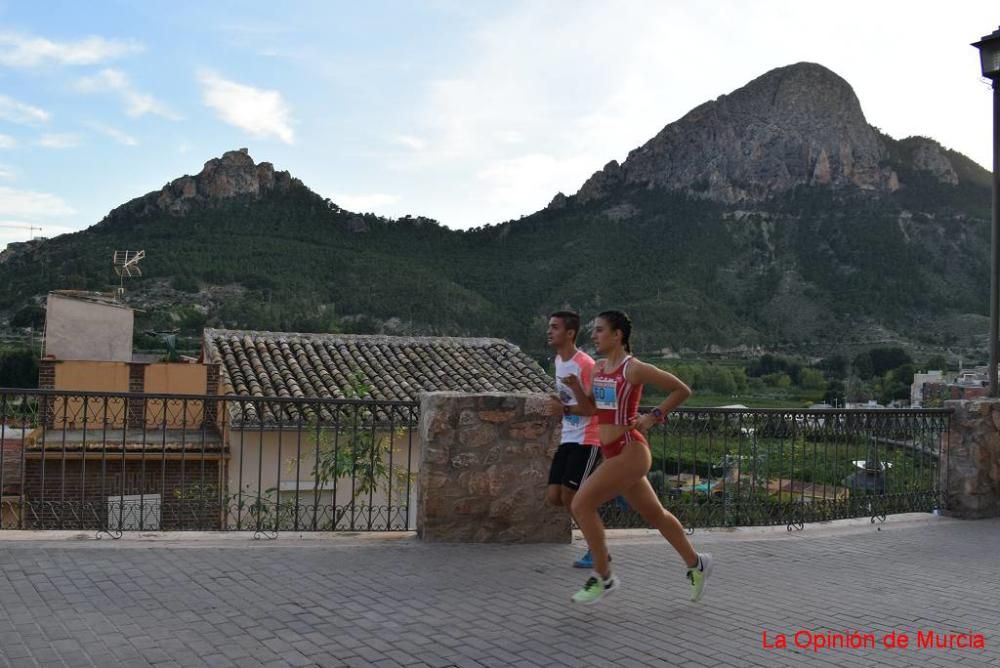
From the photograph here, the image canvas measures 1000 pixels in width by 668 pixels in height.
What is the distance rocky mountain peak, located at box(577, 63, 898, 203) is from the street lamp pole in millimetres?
70353

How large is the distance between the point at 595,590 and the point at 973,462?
5.94 meters

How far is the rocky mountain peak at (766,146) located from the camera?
79.8 m

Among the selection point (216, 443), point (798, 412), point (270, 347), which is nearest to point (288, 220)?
point (270, 347)

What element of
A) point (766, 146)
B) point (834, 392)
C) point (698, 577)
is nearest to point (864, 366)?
point (834, 392)

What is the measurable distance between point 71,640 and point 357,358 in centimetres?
1768

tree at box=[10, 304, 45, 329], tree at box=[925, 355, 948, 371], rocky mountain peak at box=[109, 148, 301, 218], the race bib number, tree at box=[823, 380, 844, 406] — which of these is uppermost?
rocky mountain peak at box=[109, 148, 301, 218]

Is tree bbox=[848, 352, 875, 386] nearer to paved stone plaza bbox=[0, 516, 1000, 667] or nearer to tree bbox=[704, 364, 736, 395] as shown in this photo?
tree bbox=[704, 364, 736, 395]

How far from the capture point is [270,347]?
21234mm

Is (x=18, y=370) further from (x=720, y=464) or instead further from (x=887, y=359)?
(x=887, y=359)

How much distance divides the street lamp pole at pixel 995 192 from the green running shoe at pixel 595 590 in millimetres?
6404

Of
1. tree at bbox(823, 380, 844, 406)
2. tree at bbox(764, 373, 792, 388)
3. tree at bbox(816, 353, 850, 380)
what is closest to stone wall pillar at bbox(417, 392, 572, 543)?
tree at bbox(823, 380, 844, 406)

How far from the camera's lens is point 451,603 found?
4.87 metres

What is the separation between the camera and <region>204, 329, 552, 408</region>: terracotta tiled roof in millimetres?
19078

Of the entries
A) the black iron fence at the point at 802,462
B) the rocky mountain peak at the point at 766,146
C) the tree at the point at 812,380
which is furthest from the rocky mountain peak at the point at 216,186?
the black iron fence at the point at 802,462
